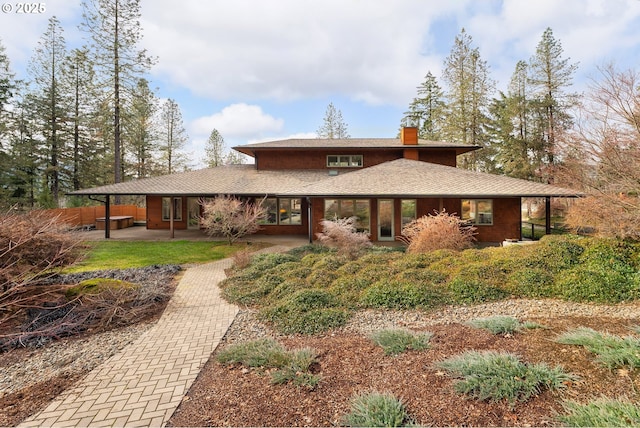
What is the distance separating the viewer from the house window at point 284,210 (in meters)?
17.3

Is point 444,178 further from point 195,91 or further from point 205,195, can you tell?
point 195,91

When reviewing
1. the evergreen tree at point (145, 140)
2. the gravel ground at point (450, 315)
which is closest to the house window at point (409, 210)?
the gravel ground at point (450, 315)

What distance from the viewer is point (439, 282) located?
6.73 metres

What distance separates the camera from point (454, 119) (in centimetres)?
2747

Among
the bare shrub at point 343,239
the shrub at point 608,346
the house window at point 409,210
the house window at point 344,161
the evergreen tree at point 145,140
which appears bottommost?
the shrub at point 608,346

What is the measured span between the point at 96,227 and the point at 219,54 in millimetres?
16602

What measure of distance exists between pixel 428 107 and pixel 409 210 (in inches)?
946

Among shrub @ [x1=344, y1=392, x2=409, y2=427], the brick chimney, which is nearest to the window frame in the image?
the brick chimney

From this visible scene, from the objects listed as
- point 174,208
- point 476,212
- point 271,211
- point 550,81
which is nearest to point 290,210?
point 271,211

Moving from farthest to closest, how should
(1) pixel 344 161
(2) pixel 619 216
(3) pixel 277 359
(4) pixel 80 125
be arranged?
(4) pixel 80 125 < (1) pixel 344 161 < (2) pixel 619 216 < (3) pixel 277 359

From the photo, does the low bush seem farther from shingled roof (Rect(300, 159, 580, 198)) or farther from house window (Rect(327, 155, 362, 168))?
house window (Rect(327, 155, 362, 168))

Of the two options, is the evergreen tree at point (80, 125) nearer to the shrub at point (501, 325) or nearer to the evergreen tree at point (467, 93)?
the evergreen tree at point (467, 93)

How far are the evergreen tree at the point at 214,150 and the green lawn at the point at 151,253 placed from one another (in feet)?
93.4

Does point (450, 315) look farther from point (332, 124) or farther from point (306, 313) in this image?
point (332, 124)
